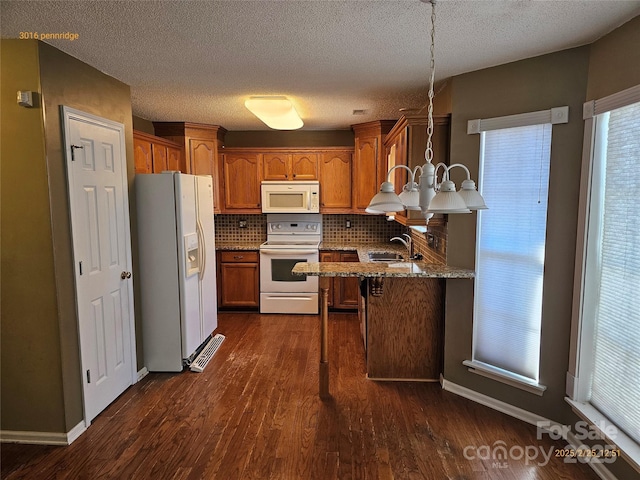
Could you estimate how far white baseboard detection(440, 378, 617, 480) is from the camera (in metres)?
2.10

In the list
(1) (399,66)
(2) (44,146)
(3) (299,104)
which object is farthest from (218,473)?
(3) (299,104)

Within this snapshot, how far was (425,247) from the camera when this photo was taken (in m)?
3.81

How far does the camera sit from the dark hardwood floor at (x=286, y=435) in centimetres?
215

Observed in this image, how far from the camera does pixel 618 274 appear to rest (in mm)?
2080

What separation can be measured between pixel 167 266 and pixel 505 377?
2774mm

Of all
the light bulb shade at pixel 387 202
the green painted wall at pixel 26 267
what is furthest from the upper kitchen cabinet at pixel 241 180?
the light bulb shade at pixel 387 202

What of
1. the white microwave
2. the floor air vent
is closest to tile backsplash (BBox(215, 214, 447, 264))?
the white microwave

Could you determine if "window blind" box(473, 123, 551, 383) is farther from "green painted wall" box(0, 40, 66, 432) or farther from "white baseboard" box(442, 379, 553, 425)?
"green painted wall" box(0, 40, 66, 432)

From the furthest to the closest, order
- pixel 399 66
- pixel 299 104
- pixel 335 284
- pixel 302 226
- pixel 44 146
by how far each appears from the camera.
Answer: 1. pixel 302 226
2. pixel 335 284
3. pixel 299 104
4. pixel 399 66
5. pixel 44 146

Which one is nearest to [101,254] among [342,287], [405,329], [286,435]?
[286,435]

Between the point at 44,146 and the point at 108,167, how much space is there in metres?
0.56

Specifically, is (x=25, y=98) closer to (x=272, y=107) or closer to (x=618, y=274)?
(x=272, y=107)

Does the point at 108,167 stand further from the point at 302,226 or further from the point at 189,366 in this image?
the point at 302,226

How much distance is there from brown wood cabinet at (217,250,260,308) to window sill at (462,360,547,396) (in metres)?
2.87
